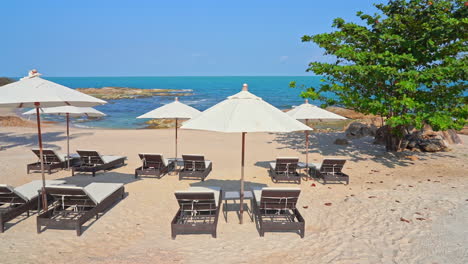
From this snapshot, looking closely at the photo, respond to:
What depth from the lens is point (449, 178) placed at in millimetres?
9898

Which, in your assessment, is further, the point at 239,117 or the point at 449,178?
the point at 449,178

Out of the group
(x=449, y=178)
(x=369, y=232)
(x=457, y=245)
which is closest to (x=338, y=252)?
(x=369, y=232)

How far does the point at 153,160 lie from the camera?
1000 centimetres

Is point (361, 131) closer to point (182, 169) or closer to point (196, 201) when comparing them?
point (182, 169)

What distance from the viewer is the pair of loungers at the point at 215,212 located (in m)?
5.73

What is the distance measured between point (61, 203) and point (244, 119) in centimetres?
396

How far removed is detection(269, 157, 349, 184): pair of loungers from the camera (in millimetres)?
9422

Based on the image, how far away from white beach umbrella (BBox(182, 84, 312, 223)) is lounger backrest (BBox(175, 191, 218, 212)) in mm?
1246

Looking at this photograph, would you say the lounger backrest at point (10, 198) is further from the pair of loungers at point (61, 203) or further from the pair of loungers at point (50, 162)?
the pair of loungers at point (50, 162)

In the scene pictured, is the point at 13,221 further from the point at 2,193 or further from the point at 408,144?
the point at 408,144

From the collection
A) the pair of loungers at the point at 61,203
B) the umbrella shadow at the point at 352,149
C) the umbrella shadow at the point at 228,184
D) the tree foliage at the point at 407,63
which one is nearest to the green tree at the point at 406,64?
the tree foliage at the point at 407,63

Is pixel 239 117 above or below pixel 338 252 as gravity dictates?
above

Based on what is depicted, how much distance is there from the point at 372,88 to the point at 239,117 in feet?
29.3

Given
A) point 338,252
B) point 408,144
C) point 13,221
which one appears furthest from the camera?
point 408,144
